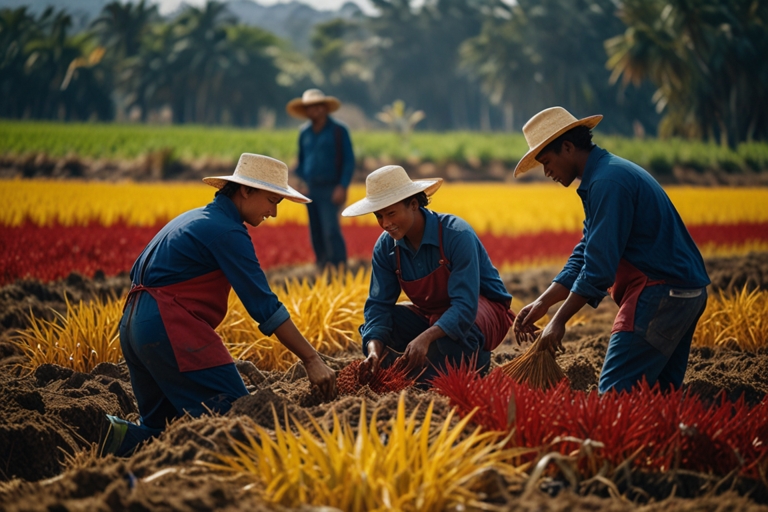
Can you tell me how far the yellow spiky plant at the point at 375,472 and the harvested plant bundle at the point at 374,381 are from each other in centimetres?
94

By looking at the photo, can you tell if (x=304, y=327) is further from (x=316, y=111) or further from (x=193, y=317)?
(x=316, y=111)

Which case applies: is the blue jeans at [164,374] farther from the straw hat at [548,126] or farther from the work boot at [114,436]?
the straw hat at [548,126]

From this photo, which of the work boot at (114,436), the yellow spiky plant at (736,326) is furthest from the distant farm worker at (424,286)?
the yellow spiky plant at (736,326)

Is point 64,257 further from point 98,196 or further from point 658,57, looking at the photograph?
point 658,57

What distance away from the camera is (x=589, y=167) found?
137 inches

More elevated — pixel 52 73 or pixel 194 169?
pixel 52 73

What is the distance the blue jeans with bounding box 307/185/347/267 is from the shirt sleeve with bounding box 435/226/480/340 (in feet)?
12.4

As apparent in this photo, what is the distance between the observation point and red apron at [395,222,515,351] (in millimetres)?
4016

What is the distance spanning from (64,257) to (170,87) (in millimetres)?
31333

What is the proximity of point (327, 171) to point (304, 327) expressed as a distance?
8.93 ft

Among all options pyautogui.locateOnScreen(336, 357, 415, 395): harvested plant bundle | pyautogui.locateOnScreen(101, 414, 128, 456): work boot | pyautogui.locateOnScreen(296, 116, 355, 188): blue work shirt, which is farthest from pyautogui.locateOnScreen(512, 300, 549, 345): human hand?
pyautogui.locateOnScreen(296, 116, 355, 188): blue work shirt

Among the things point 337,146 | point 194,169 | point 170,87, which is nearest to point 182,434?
point 337,146

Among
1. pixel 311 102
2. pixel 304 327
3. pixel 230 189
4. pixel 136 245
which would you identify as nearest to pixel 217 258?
pixel 230 189

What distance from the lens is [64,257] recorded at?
7.84 metres
